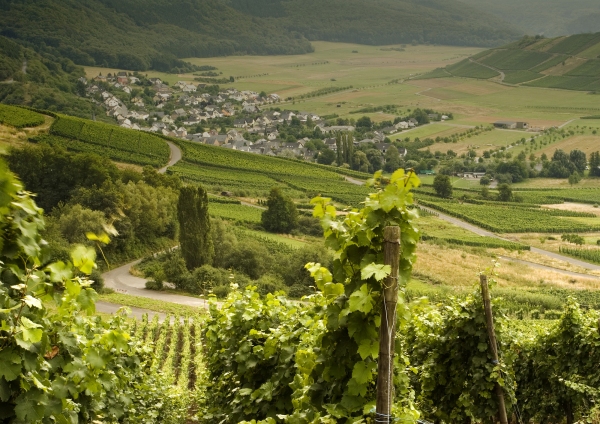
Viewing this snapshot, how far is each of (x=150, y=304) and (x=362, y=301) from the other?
29986mm

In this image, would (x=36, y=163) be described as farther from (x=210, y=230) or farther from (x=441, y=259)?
(x=441, y=259)

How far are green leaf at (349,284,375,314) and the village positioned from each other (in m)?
90.9

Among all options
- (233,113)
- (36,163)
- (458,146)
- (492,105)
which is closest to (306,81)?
(233,113)

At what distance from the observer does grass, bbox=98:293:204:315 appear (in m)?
32.1

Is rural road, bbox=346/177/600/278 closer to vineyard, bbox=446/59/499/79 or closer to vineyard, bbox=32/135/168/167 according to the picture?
vineyard, bbox=32/135/168/167

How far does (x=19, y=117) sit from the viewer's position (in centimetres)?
7331

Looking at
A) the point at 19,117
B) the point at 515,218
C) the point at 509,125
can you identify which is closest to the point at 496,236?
the point at 515,218

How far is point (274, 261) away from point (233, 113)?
332ft

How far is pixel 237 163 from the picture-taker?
80062mm

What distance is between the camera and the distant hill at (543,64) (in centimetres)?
14875

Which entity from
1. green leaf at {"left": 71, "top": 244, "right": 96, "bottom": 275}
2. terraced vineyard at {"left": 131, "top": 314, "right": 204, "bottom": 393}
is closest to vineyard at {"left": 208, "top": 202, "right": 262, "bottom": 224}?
terraced vineyard at {"left": 131, "top": 314, "right": 204, "bottom": 393}

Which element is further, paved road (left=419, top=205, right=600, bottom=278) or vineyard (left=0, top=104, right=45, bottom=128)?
vineyard (left=0, top=104, right=45, bottom=128)

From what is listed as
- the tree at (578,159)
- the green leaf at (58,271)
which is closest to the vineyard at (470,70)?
the tree at (578,159)

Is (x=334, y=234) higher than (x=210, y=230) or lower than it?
higher
